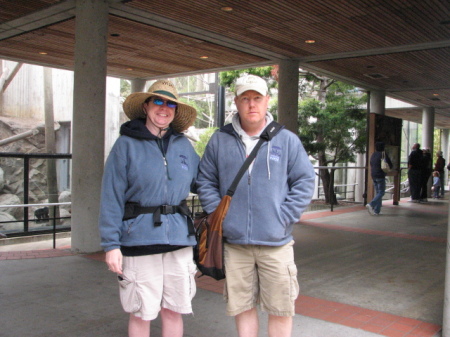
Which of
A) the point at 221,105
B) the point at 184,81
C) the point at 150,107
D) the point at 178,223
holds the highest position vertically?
the point at 184,81

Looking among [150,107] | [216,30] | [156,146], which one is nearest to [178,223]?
[156,146]

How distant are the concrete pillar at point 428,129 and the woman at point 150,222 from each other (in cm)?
1693

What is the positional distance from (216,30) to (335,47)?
8.10ft

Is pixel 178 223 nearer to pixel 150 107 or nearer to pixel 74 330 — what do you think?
pixel 150 107

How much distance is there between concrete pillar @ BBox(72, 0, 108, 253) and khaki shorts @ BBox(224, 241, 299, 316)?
4128mm

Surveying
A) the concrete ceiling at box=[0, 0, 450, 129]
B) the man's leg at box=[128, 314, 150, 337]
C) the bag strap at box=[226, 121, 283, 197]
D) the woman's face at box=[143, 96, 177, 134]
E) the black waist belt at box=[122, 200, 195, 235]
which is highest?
the concrete ceiling at box=[0, 0, 450, 129]

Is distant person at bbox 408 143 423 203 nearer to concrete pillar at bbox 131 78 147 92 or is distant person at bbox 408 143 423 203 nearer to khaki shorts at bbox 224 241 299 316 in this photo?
concrete pillar at bbox 131 78 147 92

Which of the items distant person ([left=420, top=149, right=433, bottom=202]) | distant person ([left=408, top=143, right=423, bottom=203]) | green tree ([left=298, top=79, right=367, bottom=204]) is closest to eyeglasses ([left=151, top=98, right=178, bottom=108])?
green tree ([left=298, top=79, right=367, bottom=204])

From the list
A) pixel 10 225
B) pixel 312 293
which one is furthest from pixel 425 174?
pixel 10 225

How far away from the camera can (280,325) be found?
9.29 feet

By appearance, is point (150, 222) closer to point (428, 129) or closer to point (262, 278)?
point (262, 278)

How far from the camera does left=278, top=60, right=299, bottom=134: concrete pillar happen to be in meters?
10.0

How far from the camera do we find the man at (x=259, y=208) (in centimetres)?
276

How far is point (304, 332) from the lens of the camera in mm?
3779
